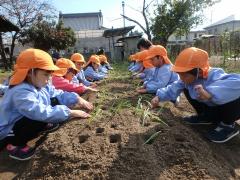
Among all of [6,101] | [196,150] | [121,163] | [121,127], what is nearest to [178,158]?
[196,150]

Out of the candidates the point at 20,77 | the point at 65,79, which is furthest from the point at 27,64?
the point at 65,79

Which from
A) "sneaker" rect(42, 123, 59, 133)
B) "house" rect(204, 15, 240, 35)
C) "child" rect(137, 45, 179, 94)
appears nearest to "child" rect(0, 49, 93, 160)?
"sneaker" rect(42, 123, 59, 133)

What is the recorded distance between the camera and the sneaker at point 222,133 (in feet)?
12.8

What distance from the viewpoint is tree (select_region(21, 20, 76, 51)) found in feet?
99.4

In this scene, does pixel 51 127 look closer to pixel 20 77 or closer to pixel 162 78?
pixel 20 77

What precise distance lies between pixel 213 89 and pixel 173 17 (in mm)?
21105

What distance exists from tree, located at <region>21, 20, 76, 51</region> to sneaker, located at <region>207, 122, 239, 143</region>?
26.9 metres

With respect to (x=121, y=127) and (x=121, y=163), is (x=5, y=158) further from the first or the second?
(x=121, y=163)

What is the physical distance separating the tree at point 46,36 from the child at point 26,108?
26.5 meters

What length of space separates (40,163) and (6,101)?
88 cm

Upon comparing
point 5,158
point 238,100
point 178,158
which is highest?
point 238,100

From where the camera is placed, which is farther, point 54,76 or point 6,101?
point 54,76

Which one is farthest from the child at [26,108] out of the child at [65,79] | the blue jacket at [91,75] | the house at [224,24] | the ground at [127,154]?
the house at [224,24]

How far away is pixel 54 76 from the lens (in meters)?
6.25
